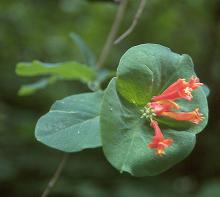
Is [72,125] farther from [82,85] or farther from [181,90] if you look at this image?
[82,85]

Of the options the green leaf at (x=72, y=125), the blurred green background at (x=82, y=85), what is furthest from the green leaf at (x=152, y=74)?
the blurred green background at (x=82, y=85)

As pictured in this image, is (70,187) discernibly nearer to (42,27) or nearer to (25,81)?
(25,81)

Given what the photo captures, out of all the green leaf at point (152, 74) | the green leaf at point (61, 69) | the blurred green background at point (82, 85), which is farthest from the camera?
the blurred green background at point (82, 85)

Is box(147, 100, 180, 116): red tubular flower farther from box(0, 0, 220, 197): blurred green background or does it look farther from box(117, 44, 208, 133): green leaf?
box(0, 0, 220, 197): blurred green background

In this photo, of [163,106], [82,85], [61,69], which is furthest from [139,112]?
[82,85]

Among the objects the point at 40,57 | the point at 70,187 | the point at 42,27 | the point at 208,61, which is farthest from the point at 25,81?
the point at 208,61

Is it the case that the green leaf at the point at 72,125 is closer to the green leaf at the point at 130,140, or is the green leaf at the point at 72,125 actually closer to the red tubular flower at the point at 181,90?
the green leaf at the point at 130,140
